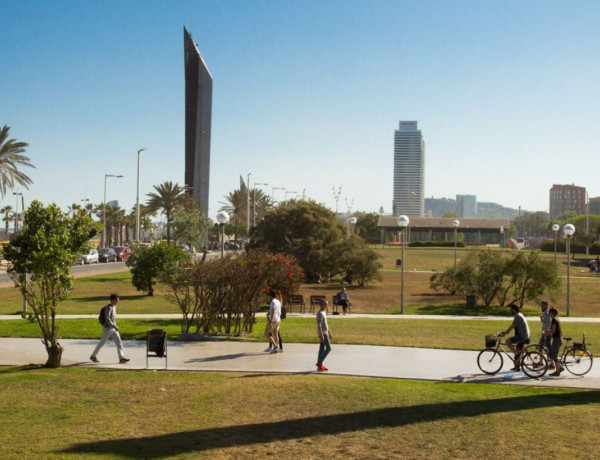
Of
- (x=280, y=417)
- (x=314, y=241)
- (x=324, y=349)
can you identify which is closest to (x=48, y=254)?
(x=324, y=349)

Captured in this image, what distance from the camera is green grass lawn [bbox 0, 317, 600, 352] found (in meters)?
19.7

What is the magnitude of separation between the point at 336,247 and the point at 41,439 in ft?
119

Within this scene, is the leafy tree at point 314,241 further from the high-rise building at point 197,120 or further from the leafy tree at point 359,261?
the high-rise building at point 197,120

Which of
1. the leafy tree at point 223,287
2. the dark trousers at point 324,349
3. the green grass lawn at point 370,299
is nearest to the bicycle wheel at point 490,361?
the dark trousers at point 324,349

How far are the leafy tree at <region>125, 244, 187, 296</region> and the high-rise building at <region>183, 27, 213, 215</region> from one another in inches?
4895

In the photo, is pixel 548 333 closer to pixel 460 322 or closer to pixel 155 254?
pixel 460 322

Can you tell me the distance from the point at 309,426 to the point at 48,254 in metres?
7.42

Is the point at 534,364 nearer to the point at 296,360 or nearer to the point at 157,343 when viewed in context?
the point at 296,360

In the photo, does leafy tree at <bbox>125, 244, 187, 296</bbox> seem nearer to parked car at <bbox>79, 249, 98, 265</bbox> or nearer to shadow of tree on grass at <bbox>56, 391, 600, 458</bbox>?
shadow of tree on grass at <bbox>56, 391, 600, 458</bbox>

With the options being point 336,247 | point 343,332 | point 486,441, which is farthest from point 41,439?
point 336,247

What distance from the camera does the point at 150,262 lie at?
34.7 m

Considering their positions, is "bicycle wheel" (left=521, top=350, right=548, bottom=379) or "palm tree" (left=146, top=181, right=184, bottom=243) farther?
"palm tree" (left=146, top=181, right=184, bottom=243)

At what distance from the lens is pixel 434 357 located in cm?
1702

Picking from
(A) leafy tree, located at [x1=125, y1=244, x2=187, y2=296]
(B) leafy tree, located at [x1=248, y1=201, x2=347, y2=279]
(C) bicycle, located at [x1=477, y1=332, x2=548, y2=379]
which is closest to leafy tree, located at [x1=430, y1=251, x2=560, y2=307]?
(B) leafy tree, located at [x1=248, y1=201, x2=347, y2=279]
